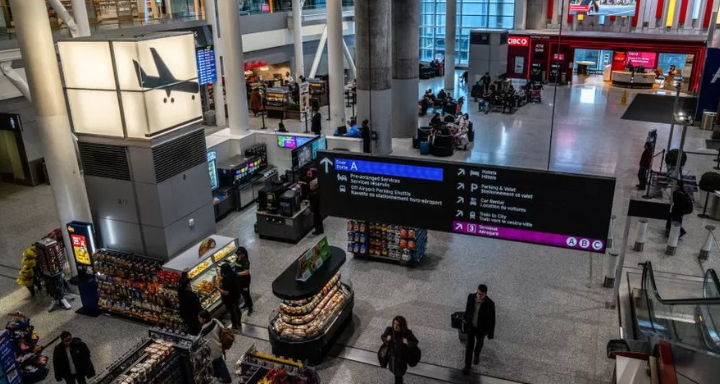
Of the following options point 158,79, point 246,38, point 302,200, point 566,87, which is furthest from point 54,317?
point 566,87

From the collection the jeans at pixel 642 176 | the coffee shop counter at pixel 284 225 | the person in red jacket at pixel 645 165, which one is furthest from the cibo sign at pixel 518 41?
the coffee shop counter at pixel 284 225

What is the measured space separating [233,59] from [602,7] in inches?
1045

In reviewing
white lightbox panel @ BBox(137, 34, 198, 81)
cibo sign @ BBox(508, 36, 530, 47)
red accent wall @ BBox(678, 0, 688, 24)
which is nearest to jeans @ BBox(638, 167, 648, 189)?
white lightbox panel @ BBox(137, 34, 198, 81)

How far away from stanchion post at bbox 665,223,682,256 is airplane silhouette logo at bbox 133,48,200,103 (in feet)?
36.2

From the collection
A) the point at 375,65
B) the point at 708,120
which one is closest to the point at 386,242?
the point at 375,65

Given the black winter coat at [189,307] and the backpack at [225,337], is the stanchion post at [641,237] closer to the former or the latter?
the backpack at [225,337]

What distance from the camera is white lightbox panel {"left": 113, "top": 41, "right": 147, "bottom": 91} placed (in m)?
9.74

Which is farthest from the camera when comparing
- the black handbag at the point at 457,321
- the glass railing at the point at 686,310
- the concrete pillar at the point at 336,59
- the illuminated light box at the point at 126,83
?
the concrete pillar at the point at 336,59

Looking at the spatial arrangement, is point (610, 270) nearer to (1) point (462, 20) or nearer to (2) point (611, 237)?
(2) point (611, 237)

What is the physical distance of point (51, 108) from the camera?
11008mm

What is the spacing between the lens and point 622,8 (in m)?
35.0

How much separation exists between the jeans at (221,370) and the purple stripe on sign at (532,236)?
4.15 metres

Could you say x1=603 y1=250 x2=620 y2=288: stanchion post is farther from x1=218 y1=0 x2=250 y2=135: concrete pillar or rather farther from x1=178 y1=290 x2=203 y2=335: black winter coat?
x1=218 y1=0 x2=250 y2=135: concrete pillar

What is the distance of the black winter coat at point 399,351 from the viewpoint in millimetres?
8336
